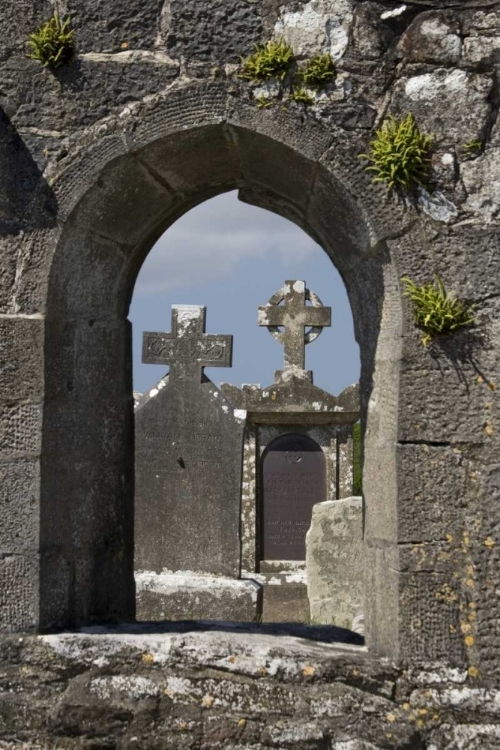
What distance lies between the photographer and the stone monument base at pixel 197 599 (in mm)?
8133

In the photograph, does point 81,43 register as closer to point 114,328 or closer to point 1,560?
point 114,328

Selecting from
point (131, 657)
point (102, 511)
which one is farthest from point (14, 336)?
point (131, 657)

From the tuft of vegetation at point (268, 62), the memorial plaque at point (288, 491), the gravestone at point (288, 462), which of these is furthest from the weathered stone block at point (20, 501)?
the memorial plaque at point (288, 491)

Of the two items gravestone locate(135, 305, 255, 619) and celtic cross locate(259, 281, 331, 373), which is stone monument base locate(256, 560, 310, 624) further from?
celtic cross locate(259, 281, 331, 373)

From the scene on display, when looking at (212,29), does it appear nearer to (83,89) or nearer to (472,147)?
(83,89)

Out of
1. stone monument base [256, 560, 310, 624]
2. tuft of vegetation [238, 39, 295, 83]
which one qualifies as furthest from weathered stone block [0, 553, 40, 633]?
stone monument base [256, 560, 310, 624]

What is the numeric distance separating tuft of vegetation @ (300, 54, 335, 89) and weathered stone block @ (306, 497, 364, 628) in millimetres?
5520

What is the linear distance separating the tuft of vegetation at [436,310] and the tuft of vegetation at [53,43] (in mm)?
1592

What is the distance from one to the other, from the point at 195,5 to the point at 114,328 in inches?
55.0

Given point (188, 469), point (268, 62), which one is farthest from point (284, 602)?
point (268, 62)

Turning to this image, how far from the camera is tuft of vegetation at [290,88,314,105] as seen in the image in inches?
148

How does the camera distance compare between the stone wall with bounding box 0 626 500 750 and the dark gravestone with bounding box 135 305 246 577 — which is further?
the dark gravestone with bounding box 135 305 246 577

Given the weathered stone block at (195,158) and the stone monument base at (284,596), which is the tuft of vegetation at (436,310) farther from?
the stone monument base at (284,596)

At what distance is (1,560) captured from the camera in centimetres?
379
